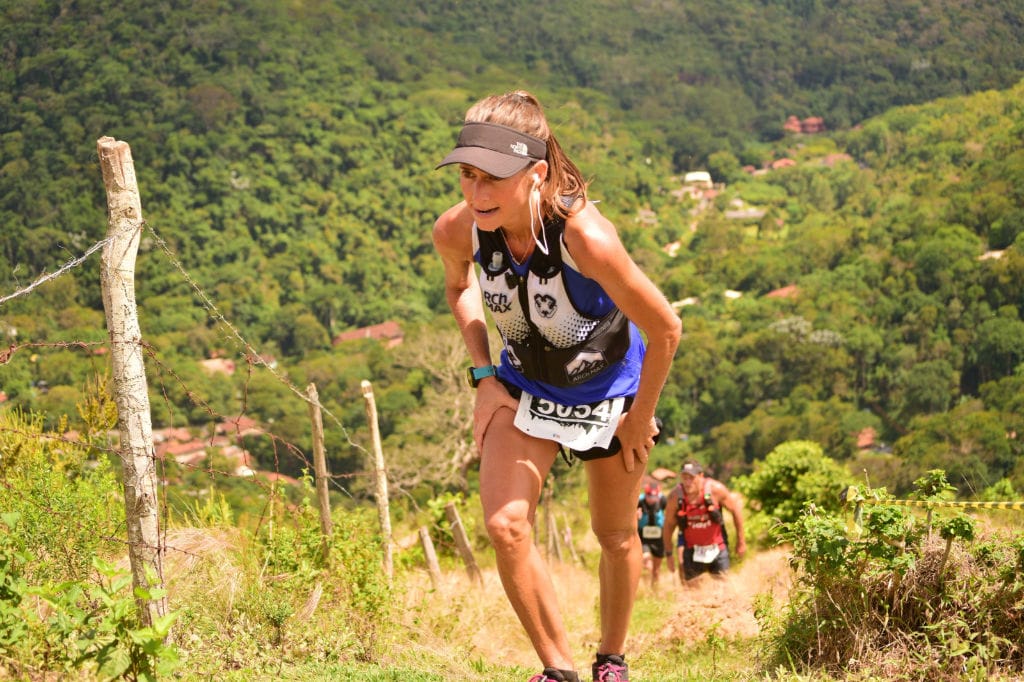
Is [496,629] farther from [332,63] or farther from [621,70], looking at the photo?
[621,70]

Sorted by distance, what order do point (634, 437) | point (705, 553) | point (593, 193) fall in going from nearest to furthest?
point (634, 437), point (705, 553), point (593, 193)

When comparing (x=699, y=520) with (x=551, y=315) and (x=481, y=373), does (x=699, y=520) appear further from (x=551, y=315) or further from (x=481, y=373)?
(x=551, y=315)

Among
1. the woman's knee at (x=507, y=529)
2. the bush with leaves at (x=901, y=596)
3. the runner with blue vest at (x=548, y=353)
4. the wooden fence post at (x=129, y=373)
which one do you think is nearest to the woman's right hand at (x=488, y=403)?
the runner with blue vest at (x=548, y=353)

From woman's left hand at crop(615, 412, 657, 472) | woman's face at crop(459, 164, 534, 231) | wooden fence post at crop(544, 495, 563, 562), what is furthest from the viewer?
wooden fence post at crop(544, 495, 563, 562)

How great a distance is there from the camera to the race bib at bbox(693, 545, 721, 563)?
7250 millimetres

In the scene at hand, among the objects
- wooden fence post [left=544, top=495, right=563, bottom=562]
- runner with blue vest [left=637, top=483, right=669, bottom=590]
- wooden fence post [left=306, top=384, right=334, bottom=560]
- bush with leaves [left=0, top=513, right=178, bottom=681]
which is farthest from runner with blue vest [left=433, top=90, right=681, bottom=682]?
wooden fence post [left=544, top=495, right=563, bottom=562]

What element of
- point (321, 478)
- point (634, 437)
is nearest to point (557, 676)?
point (634, 437)

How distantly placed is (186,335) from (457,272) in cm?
5503

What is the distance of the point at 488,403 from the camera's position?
3.22 m

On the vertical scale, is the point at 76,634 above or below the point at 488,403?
below

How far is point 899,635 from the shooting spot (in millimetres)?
3463

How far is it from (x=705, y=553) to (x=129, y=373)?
4.90 metres

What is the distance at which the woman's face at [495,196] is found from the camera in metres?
2.85

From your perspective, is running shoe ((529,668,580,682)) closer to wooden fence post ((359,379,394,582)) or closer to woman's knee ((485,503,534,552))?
woman's knee ((485,503,534,552))
